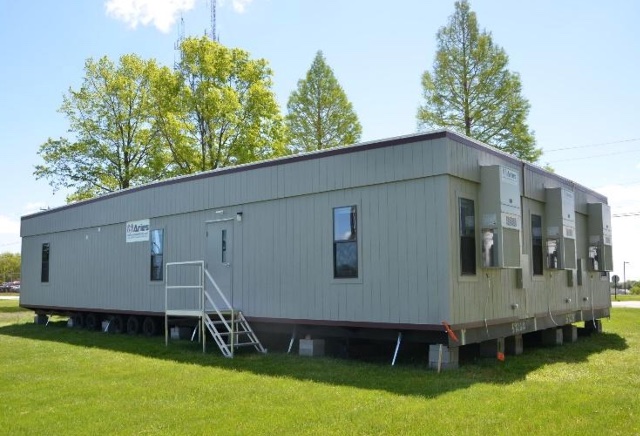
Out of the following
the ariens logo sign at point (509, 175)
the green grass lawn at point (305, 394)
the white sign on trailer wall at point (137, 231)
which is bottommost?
the green grass lawn at point (305, 394)

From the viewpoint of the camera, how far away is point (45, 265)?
20.8m

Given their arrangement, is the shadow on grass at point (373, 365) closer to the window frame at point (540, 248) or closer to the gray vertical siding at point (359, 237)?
the gray vertical siding at point (359, 237)

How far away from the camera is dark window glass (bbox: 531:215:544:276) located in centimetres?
1336

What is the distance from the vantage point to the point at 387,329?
35.7ft

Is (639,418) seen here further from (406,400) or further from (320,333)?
(320,333)

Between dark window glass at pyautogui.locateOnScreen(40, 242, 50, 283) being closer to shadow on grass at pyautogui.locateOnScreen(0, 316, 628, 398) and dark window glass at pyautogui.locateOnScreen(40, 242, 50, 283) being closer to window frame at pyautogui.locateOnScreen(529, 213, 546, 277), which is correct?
shadow on grass at pyautogui.locateOnScreen(0, 316, 628, 398)

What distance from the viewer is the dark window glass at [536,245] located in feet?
43.8

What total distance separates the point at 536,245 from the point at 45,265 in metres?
15.3

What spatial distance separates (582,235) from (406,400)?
1013 cm

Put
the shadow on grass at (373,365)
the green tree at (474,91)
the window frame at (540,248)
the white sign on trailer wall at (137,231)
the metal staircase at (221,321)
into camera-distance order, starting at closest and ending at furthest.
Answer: the shadow on grass at (373,365)
the metal staircase at (221,321)
the window frame at (540,248)
the white sign on trailer wall at (137,231)
the green tree at (474,91)

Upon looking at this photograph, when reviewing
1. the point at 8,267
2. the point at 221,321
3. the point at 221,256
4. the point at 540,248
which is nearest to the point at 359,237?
the point at 221,321

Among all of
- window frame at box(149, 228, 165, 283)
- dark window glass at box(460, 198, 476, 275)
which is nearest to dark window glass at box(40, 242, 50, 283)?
window frame at box(149, 228, 165, 283)

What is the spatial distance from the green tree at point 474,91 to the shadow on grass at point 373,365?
12919 mm

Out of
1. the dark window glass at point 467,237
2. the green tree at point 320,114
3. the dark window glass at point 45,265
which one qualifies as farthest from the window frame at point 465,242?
the green tree at point 320,114
